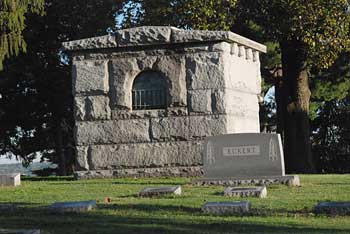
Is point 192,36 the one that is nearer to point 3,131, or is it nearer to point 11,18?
point 11,18

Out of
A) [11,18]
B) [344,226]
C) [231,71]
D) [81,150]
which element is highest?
[11,18]

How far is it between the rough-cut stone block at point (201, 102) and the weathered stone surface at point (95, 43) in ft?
6.87

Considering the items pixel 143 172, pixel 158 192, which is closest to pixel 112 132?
pixel 143 172

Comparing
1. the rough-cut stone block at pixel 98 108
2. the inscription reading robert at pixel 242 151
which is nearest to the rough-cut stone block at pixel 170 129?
the rough-cut stone block at pixel 98 108

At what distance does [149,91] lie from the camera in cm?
1551

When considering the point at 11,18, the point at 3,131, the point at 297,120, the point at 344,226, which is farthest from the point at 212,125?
the point at 3,131

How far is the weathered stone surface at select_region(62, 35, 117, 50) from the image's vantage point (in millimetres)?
15570

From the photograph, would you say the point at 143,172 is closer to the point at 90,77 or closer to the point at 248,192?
the point at 90,77

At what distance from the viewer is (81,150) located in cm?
1570

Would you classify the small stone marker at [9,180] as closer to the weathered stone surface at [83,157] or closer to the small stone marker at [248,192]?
the weathered stone surface at [83,157]

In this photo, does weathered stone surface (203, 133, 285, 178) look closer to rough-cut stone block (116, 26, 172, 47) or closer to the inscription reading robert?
the inscription reading robert

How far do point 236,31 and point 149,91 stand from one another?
1056 cm

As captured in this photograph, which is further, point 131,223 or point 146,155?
point 146,155

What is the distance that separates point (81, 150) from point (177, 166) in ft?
7.06
